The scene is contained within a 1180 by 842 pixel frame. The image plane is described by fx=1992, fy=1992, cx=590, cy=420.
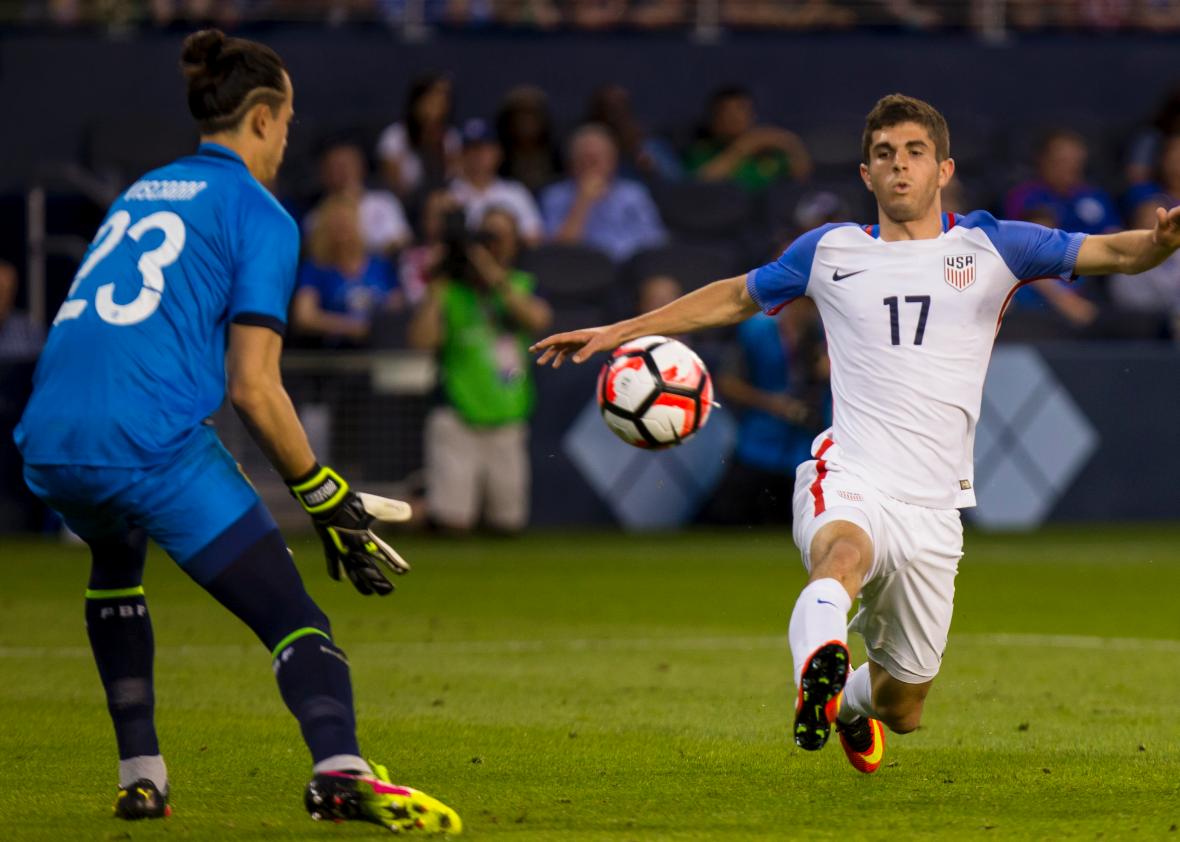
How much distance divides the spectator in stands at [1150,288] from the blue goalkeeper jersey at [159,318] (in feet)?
44.1

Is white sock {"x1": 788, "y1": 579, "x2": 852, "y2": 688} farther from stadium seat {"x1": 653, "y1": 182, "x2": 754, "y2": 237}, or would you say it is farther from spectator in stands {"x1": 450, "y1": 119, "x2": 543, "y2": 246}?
stadium seat {"x1": 653, "y1": 182, "x2": 754, "y2": 237}

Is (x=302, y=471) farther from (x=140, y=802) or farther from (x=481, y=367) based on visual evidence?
(x=481, y=367)

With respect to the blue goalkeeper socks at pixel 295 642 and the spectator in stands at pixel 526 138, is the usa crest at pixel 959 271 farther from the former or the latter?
the spectator in stands at pixel 526 138

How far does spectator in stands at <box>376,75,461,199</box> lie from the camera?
16.5 metres

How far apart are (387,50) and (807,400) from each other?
554 cm

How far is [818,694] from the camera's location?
535 cm

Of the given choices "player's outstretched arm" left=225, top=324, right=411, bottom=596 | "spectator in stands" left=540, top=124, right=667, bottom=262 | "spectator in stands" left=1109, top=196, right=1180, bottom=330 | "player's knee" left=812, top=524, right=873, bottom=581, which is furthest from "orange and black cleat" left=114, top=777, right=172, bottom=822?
"spectator in stands" left=1109, top=196, right=1180, bottom=330

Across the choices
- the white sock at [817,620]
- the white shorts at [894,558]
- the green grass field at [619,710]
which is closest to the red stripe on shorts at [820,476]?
the white shorts at [894,558]

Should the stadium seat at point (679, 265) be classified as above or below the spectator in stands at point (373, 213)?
below

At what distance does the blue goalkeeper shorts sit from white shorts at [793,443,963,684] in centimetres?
179

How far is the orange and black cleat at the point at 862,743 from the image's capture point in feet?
21.7

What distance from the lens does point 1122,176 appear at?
Answer: 1933cm

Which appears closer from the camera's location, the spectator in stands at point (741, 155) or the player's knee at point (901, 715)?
the player's knee at point (901, 715)

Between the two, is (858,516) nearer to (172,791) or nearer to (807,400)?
(172,791)
